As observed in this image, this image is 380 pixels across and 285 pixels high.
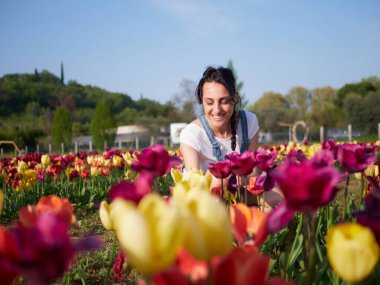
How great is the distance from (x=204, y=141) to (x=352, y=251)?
108 inches

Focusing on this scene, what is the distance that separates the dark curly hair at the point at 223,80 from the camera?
322 centimetres

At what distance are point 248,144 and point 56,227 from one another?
9.97 feet

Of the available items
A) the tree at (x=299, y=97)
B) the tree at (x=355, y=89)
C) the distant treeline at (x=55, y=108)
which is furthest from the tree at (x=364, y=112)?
the tree at (x=299, y=97)

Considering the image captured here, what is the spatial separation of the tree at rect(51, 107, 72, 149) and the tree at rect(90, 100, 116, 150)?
6.15 ft

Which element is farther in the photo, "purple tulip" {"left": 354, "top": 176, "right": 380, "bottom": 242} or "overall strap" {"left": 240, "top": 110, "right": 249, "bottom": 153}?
"overall strap" {"left": 240, "top": 110, "right": 249, "bottom": 153}

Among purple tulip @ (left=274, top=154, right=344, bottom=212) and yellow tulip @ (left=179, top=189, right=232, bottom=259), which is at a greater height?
purple tulip @ (left=274, top=154, right=344, bottom=212)

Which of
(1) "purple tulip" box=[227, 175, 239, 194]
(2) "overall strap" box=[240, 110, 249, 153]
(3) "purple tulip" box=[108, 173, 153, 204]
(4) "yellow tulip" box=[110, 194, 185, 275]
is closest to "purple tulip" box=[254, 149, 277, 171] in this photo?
(1) "purple tulip" box=[227, 175, 239, 194]

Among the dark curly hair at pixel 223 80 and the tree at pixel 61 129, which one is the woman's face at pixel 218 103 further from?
the tree at pixel 61 129

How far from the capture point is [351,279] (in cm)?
69

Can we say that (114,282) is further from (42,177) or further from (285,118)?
(285,118)

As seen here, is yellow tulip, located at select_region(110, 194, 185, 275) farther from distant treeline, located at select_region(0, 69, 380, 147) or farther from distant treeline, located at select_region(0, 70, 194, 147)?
distant treeline, located at select_region(0, 70, 194, 147)

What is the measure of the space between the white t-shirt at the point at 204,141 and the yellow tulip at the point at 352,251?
257 cm

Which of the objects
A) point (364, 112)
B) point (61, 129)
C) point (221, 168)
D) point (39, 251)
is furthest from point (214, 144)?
point (364, 112)

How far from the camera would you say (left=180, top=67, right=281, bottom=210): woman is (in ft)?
10.4
